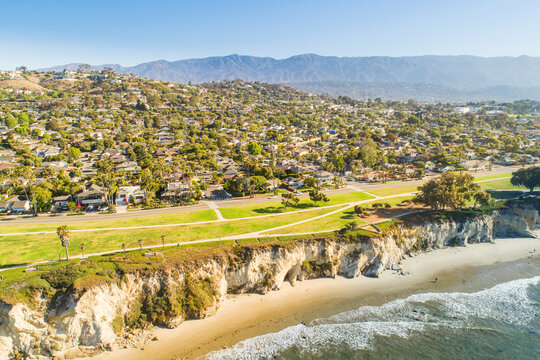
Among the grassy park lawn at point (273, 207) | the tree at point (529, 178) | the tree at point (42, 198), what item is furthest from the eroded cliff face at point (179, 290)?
the tree at point (42, 198)

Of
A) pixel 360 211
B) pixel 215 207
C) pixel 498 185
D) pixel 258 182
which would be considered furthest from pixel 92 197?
pixel 498 185

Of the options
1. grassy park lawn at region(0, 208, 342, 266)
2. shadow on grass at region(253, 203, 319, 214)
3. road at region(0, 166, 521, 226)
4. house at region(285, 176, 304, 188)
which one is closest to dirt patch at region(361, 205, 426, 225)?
shadow on grass at region(253, 203, 319, 214)

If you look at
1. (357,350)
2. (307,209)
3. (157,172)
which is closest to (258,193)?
(307,209)

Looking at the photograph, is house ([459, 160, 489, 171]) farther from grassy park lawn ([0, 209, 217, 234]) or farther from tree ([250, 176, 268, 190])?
grassy park lawn ([0, 209, 217, 234])

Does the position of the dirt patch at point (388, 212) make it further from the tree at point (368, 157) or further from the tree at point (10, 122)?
the tree at point (10, 122)

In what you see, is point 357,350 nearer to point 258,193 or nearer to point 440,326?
point 440,326
